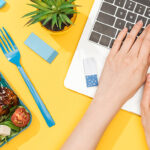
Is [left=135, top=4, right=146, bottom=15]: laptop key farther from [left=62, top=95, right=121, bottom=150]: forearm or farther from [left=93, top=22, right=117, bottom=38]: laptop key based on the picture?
[left=62, top=95, right=121, bottom=150]: forearm

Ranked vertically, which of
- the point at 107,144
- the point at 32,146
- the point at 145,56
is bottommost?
the point at 32,146

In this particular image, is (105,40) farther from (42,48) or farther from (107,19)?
(42,48)

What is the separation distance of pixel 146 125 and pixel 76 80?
0.29 meters

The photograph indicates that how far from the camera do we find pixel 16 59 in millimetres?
780

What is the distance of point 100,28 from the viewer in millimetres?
723

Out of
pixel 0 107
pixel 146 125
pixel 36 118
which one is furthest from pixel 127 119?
pixel 0 107

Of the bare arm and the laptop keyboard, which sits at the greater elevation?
the laptop keyboard

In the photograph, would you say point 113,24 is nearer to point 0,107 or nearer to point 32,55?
point 32,55

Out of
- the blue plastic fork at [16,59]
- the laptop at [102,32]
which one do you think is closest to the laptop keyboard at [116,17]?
the laptop at [102,32]

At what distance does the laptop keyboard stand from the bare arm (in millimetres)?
24

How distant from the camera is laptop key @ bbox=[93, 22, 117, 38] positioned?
72cm

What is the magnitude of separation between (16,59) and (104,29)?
13.5 inches

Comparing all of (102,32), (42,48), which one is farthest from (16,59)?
(102,32)

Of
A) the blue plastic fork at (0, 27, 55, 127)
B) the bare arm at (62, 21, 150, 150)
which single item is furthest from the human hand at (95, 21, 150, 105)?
the blue plastic fork at (0, 27, 55, 127)
